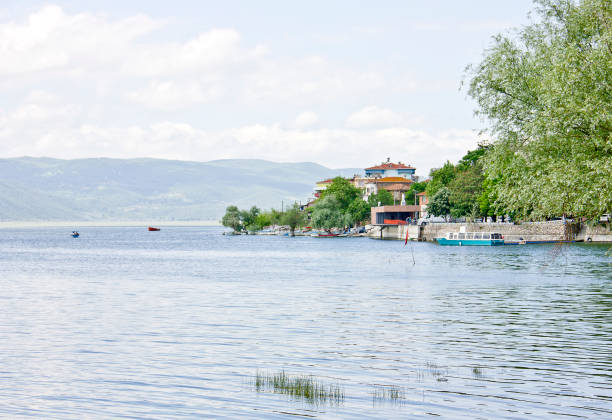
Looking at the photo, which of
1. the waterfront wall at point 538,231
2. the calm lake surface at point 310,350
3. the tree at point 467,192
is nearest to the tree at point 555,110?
the calm lake surface at point 310,350

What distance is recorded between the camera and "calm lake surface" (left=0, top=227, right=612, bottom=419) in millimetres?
19812

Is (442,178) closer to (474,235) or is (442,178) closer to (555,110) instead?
(474,235)

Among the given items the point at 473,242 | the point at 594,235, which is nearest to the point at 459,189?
the point at 473,242

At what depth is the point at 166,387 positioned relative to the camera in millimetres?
21938

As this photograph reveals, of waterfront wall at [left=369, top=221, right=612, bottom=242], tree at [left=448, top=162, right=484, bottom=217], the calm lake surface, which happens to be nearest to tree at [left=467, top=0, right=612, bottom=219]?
the calm lake surface

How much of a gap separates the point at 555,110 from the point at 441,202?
14464 centimetres

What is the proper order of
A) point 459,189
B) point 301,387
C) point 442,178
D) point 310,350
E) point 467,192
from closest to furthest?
point 301,387 < point 310,350 < point 467,192 < point 459,189 < point 442,178

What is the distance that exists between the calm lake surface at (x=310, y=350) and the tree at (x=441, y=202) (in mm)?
122628

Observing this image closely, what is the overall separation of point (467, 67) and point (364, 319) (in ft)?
77.1

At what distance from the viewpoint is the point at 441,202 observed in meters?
182

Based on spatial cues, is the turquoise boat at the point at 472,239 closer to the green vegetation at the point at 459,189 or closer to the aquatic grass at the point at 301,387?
the green vegetation at the point at 459,189

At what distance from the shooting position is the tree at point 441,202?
595ft

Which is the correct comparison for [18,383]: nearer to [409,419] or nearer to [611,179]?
[409,419]

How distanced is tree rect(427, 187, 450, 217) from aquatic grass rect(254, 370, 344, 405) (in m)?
160
